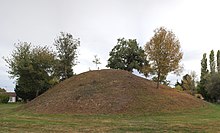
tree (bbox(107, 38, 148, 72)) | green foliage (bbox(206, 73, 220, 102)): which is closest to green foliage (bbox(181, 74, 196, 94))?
green foliage (bbox(206, 73, 220, 102))

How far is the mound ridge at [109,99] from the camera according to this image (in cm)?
2328

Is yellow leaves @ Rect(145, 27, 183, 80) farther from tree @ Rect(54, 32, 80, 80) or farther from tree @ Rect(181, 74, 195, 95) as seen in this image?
tree @ Rect(181, 74, 195, 95)

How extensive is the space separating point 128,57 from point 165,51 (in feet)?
72.4

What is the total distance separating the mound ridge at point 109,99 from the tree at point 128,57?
16.9 meters

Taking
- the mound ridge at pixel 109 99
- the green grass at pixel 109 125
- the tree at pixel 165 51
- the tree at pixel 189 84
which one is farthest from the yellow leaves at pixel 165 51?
the tree at pixel 189 84

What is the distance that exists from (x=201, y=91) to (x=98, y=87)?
124 feet

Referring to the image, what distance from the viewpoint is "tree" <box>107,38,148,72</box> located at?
1938 inches

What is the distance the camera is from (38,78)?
40.4m

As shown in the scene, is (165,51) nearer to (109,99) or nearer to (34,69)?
(109,99)

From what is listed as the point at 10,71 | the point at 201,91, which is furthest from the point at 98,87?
the point at 201,91

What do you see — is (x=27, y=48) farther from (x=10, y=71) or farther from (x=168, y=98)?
(x=168, y=98)

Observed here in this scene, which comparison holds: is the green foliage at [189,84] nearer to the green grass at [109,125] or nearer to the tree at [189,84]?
the tree at [189,84]

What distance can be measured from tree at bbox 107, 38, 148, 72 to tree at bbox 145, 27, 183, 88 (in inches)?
794

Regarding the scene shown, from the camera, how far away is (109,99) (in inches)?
992
